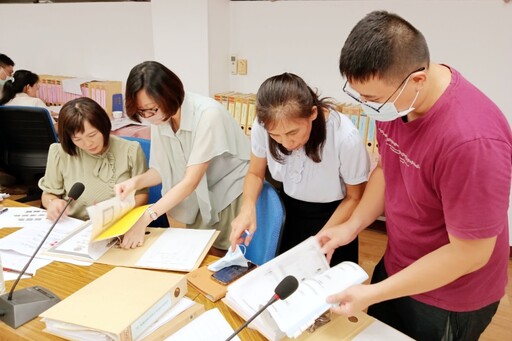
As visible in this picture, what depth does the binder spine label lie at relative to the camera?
993mm

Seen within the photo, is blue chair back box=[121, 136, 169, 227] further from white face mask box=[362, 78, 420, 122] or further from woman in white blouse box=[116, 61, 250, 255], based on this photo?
white face mask box=[362, 78, 420, 122]

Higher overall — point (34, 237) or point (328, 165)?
point (328, 165)

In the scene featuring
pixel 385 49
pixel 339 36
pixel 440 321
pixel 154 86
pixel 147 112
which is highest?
pixel 339 36

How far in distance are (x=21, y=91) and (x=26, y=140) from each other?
2.39 ft

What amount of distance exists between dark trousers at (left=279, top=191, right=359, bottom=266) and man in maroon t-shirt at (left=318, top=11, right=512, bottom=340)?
392mm

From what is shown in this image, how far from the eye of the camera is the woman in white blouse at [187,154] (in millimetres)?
1500

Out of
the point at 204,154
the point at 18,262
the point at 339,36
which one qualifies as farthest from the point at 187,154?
the point at 339,36

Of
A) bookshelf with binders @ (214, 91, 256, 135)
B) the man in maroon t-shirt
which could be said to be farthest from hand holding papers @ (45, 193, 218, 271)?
bookshelf with binders @ (214, 91, 256, 135)

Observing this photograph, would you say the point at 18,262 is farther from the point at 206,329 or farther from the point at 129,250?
the point at 206,329

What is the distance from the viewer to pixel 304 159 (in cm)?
145

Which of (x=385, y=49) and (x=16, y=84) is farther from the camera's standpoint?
(x=16, y=84)

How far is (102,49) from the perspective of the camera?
4305 millimetres

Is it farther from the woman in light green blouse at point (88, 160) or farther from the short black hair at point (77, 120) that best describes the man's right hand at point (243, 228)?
the short black hair at point (77, 120)

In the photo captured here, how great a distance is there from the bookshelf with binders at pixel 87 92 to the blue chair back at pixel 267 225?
9.06 ft
